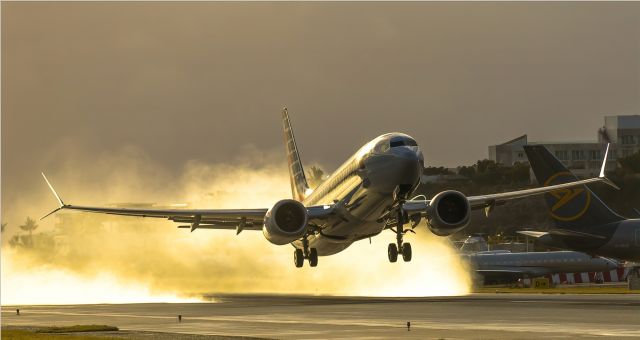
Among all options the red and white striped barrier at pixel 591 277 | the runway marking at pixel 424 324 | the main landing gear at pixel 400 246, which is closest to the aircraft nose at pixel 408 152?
Answer: the main landing gear at pixel 400 246

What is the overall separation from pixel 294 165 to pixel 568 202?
22.1m

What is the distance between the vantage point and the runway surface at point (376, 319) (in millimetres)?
42469

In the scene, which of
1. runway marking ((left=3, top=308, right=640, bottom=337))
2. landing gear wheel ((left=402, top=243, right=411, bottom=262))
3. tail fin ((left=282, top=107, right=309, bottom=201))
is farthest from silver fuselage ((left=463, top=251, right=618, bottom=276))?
runway marking ((left=3, top=308, right=640, bottom=337))

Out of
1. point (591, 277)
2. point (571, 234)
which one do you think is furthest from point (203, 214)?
point (591, 277)

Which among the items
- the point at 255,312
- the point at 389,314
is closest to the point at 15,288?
the point at 255,312

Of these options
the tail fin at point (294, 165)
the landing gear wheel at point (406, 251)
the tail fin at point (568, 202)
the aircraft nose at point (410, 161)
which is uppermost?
the tail fin at point (294, 165)

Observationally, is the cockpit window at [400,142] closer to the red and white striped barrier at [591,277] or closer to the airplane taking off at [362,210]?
the airplane taking off at [362,210]

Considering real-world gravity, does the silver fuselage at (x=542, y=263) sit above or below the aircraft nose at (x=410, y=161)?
above

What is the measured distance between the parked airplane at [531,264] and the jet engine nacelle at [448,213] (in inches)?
2211

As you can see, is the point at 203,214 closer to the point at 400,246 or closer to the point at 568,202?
the point at 400,246

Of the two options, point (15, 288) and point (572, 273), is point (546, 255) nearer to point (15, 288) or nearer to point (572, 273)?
point (572, 273)

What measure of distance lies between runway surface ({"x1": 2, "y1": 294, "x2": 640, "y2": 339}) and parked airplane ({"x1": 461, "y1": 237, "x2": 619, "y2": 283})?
2196 inches

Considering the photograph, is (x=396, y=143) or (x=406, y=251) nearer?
(x=396, y=143)

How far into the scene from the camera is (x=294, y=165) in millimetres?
95812
